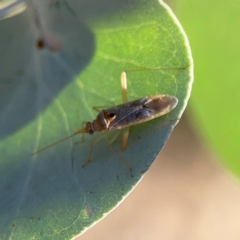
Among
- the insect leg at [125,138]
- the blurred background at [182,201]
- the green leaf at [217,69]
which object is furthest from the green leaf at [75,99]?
the blurred background at [182,201]

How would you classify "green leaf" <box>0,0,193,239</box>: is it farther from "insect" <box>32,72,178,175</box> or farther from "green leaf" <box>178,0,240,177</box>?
"green leaf" <box>178,0,240,177</box>

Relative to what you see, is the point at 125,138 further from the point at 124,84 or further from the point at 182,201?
the point at 182,201

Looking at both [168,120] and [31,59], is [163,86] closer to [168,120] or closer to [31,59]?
[168,120]

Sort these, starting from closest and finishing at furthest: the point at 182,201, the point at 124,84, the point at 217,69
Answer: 1. the point at 124,84
2. the point at 217,69
3. the point at 182,201

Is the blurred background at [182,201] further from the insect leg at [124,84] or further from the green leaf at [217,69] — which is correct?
the insect leg at [124,84]

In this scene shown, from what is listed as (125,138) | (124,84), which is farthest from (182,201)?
(124,84)

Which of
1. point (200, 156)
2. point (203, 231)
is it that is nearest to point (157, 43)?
point (200, 156)

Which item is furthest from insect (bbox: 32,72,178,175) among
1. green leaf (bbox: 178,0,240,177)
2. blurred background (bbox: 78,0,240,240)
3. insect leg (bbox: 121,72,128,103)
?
blurred background (bbox: 78,0,240,240)
